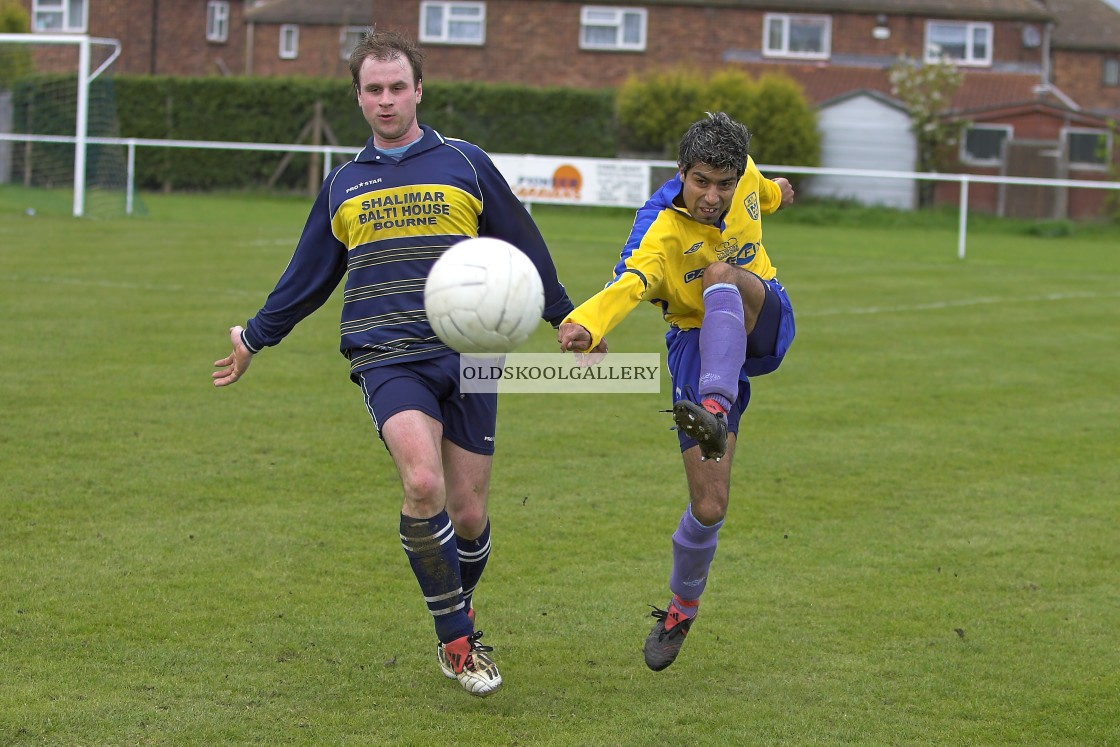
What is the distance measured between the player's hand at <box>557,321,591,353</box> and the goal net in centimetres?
2074

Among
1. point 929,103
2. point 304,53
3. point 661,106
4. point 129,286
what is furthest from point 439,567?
point 304,53

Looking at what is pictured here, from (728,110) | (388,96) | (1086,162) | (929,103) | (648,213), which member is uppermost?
(929,103)

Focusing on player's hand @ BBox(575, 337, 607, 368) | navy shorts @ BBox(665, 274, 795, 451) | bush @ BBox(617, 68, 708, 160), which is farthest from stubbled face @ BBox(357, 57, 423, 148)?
bush @ BBox(617, 68, 708, 160)

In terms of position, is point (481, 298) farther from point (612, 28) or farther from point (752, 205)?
point (612, 28)

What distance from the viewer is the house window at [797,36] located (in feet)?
137

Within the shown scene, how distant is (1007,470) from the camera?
29.5ft

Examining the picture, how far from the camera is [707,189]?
523cm

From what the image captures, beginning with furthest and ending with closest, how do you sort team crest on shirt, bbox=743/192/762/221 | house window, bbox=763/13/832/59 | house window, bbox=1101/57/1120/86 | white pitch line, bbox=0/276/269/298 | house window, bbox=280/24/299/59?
house window, bbox=280/24/299/59 → house window, bbox=1101/57/1120/86 → house window, bbox=763/13/832/59 → white pitch line, bbox=0/276/269/298 → team crest on shirt, bbox=743/192/762/221

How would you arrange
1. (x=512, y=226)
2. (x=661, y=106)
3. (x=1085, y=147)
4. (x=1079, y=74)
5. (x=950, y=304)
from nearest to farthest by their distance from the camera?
(x=512, y=226), (x=950, y=304), (x=661, y=106), (x=1085, y=147), (x=1079, y=74)

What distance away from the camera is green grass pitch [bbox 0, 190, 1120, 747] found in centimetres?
488

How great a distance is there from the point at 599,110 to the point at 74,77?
526 inches

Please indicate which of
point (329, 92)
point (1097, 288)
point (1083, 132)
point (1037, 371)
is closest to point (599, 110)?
point (329, 92)

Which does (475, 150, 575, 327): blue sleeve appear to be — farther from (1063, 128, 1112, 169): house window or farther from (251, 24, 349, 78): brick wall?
(251, 24, 349, 78): brick wall

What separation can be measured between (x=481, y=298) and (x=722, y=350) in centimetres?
107
